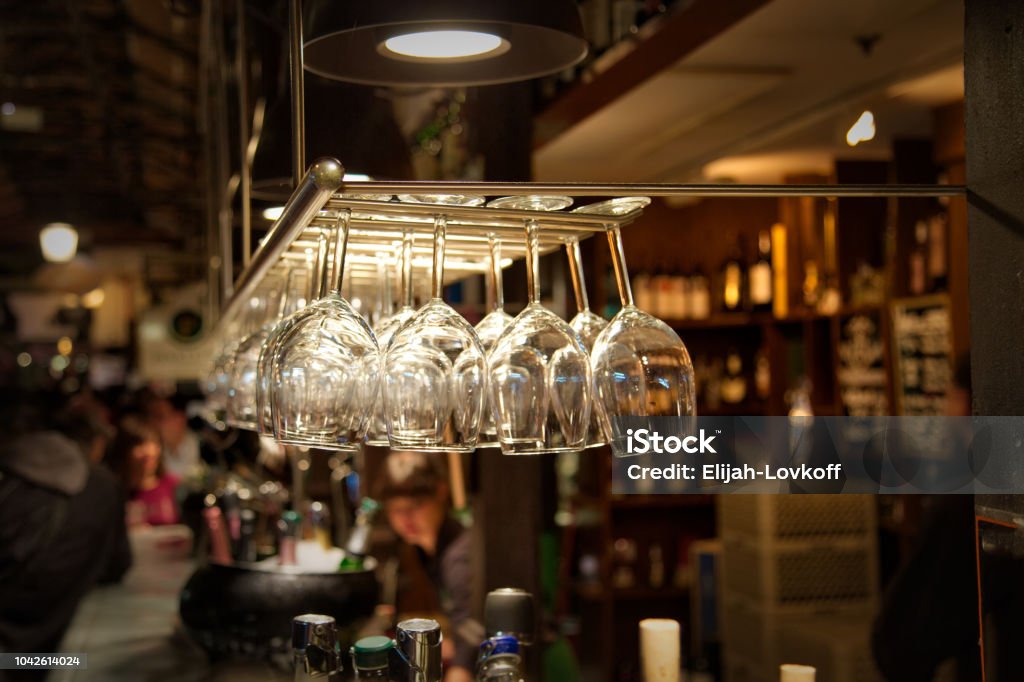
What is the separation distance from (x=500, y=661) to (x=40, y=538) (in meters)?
2.94

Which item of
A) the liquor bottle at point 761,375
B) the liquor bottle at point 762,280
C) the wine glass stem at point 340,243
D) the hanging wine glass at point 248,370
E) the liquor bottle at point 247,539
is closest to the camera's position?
the wine glass stem at point 340,243

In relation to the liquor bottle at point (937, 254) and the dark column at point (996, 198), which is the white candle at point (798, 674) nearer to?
the dark column at point (996, 198)

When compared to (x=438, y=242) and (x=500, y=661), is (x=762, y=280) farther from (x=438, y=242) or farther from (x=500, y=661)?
(x=438, y=242)

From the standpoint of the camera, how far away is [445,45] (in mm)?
1869

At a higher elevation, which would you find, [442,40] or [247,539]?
[442,40]

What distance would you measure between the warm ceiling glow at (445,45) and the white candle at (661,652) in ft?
3.22

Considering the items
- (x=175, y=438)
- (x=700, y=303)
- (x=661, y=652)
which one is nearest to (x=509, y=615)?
(x=661, y=652)

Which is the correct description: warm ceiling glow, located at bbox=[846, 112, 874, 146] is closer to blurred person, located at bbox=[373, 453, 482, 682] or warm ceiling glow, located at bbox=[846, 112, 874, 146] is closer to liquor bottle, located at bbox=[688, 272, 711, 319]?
blurred person, located at bbox=[373, 453, 482, 682]

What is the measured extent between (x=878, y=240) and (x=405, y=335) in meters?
3.31

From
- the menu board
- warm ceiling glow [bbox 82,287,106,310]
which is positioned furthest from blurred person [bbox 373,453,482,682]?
warm ceiling glow [bbox 82,287,106,310]

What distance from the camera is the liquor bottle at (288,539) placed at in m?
2.77

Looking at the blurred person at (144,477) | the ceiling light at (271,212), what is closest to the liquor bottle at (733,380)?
the blurred person at (144,477)

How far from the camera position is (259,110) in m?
2.59

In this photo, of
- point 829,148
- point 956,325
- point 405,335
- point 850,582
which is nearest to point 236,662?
point 405,335
